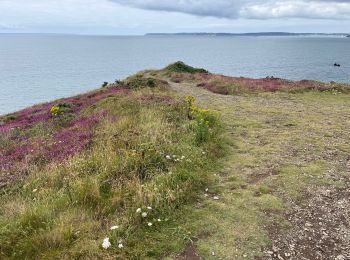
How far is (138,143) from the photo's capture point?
1271 cm

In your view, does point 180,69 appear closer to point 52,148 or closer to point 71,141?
point 71,141

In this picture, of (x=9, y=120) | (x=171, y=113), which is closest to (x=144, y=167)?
(x=171, y=113)

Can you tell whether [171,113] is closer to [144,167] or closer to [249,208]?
[144,167]

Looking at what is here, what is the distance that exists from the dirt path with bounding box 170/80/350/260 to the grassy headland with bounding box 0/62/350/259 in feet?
0.12

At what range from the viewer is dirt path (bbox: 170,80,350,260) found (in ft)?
25.1

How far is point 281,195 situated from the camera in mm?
10055

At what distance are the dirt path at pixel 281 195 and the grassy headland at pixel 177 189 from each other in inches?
1.4

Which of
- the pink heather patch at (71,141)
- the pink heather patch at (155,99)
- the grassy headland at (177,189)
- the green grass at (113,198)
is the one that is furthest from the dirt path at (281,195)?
the pink heather patch at (71,141)

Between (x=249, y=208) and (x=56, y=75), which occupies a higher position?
(x=249, y=208)

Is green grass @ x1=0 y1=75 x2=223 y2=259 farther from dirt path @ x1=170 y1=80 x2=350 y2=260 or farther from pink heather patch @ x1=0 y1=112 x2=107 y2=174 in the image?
pink heather patch @ x1=0 y1=112 x2=107 y2=174

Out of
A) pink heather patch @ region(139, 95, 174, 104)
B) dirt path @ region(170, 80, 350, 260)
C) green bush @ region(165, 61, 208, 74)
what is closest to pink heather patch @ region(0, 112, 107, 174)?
pink heather patch @ region(139, 95, 174, 104)

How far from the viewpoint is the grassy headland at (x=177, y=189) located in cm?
752

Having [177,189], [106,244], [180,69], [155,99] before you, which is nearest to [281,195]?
[177,189]

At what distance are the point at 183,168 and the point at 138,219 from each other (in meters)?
3.06
